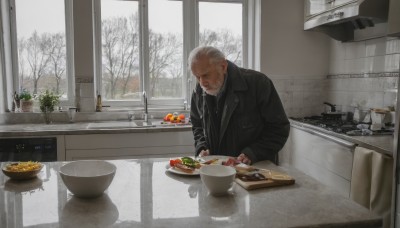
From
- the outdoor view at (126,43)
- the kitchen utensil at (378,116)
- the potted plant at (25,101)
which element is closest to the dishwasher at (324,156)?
the kitchen utensil at (378,116)

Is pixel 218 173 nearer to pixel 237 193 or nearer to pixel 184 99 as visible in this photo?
pixel 237 193

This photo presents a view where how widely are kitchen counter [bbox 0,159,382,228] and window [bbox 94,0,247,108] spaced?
2.43 metres

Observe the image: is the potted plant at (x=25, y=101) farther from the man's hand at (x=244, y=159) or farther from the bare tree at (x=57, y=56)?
the man's hand at (x=244, y=159)

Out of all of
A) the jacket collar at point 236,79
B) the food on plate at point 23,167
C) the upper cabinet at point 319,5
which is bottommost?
the food on plate at point 23,167

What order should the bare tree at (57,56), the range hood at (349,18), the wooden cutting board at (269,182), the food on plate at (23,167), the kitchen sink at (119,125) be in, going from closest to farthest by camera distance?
the wooden cutting board at (269,182)
the food on plate at (23,167)
the range hood at (349,18)
the kitchen sink at (119,125)
the bare tree at (57,56)

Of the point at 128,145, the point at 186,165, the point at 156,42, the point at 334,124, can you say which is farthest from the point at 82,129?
the point at 334,124

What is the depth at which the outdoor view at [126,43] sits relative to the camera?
140 inches

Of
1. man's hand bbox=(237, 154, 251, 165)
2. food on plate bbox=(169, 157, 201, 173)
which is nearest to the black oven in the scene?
food on plate bbox=(169, 157, 201, 173)

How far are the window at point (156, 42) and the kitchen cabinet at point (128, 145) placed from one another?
82cm

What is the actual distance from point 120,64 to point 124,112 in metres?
0.53

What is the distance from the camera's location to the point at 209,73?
1851 millimetres

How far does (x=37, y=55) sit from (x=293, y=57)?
8.81 feet

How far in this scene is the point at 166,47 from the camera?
3.76m

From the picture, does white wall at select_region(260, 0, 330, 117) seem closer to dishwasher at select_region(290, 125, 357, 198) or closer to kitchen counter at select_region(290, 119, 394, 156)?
dishwasher at select_region(290, 125, 357, 198)
